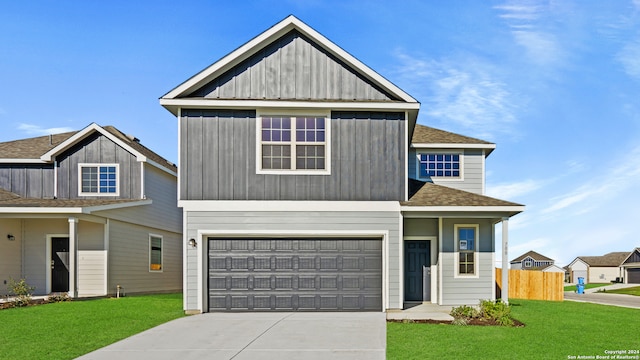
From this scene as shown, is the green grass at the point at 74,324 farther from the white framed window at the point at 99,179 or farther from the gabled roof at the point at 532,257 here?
the gabled roof at the point at 532,257

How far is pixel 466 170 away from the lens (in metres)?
21.6

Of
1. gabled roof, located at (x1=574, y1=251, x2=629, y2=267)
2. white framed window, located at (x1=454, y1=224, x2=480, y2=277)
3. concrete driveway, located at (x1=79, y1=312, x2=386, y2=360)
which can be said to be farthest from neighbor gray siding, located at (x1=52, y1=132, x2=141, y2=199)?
gabled roof, located at (x1=574, y1=251, x2=629, y2=267)

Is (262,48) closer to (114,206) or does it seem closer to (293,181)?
(293,181)

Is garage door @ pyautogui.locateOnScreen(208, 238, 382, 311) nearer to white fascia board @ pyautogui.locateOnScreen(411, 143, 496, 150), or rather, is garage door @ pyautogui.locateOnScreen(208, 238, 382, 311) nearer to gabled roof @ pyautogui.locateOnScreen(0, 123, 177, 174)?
white fascia board @ pyautogui.locateOnScreen(411, 143, 496, 150)

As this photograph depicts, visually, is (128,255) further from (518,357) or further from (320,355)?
(518,357)

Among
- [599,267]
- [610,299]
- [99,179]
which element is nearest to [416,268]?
[99,179]

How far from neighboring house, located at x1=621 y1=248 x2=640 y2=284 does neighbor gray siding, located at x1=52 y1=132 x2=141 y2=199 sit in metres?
56.5

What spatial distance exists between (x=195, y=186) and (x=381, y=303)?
6.14 metres

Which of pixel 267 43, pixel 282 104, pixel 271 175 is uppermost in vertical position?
pixel 267 43

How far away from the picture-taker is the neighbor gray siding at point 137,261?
21.0m

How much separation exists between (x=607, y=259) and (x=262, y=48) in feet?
230

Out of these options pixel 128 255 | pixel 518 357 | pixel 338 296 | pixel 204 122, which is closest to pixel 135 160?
pixel 128 255

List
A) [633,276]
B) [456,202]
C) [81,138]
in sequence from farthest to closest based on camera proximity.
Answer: [633,276] → [81,138] → [456,202]

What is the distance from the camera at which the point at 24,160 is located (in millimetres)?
21906
